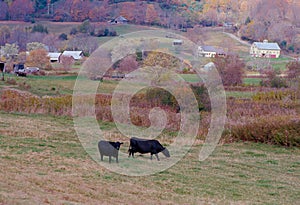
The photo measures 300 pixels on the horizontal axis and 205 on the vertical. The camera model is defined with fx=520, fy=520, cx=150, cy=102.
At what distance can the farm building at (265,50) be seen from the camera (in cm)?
8088

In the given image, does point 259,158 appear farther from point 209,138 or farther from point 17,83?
point 17,83

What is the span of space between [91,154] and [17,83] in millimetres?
25907

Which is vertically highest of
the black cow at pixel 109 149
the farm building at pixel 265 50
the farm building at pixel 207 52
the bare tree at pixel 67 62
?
the black cow at pixel 109 149

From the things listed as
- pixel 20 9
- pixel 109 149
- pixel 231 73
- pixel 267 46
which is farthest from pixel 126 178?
pixel 20 9

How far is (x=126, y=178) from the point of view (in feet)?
36.8

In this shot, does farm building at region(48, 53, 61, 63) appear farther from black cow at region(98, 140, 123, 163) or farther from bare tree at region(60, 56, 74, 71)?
black cow at region(98, 140, 123, 163)

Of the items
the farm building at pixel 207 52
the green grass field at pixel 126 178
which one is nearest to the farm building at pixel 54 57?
the farm building at pixel 207 52

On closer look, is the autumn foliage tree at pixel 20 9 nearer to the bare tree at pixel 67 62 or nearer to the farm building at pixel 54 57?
the farm building at pixel 54 57

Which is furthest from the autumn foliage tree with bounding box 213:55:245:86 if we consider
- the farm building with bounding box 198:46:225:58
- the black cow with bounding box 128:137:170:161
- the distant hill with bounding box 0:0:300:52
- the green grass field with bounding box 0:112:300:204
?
the distant hill with bounding box 0:0:300:52

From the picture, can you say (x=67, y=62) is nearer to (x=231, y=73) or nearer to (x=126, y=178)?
(x=231, y=73)

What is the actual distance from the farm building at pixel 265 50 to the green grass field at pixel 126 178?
64858 mm

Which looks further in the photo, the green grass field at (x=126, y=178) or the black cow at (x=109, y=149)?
the black cow at (x=109, y=149)

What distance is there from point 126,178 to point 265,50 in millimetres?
73878

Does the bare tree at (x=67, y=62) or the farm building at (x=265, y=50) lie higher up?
the bare tree at (x=67, y=62)
